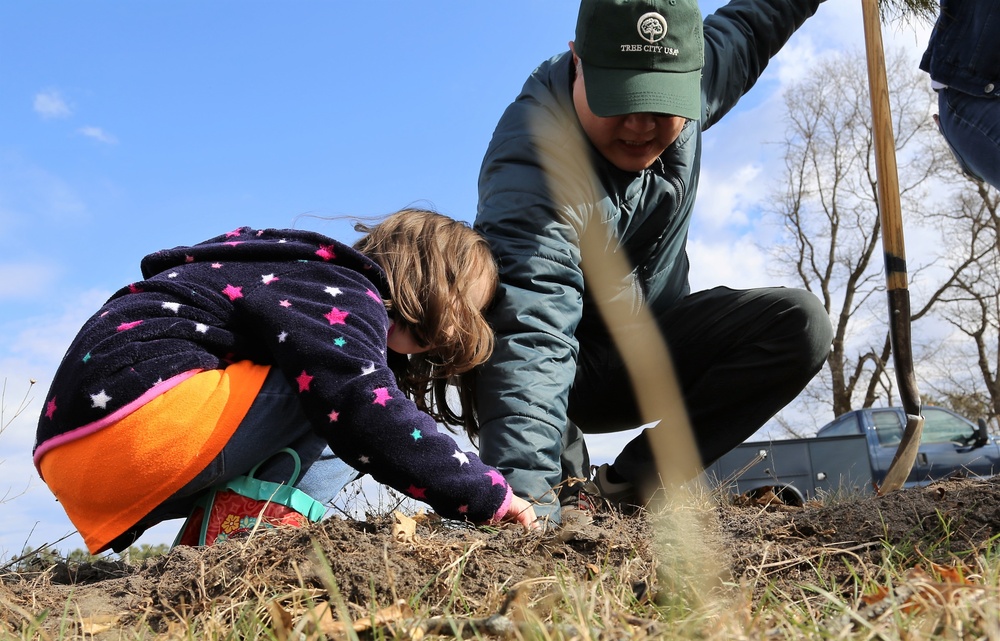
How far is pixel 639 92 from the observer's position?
2.82 meters

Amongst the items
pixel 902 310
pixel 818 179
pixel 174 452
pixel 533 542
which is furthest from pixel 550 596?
pixel 818 179

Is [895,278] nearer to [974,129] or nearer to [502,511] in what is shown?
[974,129]

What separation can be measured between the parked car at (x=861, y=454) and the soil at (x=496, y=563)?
611cm

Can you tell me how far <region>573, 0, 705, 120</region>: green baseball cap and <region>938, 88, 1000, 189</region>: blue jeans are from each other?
1.33 meters

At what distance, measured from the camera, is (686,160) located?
3.23 meters

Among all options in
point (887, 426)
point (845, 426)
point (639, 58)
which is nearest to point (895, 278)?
point (639, 58)

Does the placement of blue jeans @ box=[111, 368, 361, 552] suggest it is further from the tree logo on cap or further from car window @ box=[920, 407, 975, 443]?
car window @ box=[920, 407, 975, 443]

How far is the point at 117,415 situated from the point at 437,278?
0.92m

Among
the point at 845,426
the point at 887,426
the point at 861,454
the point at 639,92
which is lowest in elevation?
the point at 845,426

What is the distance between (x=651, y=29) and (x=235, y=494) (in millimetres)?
2064

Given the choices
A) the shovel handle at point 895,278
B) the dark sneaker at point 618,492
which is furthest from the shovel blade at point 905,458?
the dark sneaker at point 618,492

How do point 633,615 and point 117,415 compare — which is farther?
point 117,415

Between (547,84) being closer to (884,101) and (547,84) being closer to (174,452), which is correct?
(884,101)

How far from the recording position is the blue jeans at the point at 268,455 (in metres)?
2.15
